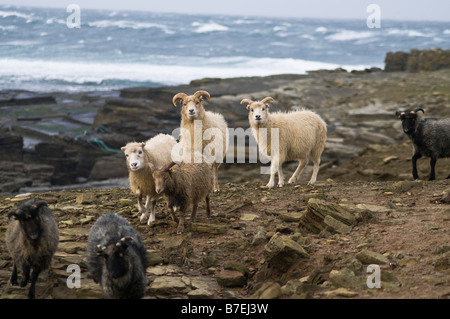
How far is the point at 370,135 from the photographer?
69.9 ft

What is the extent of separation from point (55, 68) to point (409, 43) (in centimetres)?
5985

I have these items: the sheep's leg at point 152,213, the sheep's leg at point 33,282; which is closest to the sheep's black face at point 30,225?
the sheep's leg at point 33,282

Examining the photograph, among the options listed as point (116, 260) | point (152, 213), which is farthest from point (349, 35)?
point (116, 260)

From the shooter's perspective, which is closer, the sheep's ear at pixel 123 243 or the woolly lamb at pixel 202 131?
the sheep's ear at pixel 123 243

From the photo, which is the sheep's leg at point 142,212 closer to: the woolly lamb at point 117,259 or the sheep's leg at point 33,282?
the woolly lamb at point 117,259

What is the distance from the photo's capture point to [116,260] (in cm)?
585

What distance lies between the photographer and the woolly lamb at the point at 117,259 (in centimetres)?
588

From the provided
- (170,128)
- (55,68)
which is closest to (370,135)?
(170,128)

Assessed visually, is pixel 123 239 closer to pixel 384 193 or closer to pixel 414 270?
pixel 414 270

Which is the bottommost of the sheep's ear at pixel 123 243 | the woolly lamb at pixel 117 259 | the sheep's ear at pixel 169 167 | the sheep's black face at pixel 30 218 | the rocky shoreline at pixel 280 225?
the rocky shoreline at pixel 280 225

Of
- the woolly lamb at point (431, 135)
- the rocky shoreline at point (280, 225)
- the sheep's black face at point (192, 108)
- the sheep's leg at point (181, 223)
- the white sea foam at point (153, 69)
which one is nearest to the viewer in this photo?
the rocky shoreline at point (280, 225)

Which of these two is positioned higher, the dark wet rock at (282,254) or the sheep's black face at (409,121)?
the sheep's black face at (409,121)

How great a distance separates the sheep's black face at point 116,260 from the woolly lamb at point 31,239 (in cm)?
105

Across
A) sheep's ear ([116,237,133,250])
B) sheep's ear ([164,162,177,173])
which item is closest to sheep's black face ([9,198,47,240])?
sheep's ear ([116,237,133,250])
